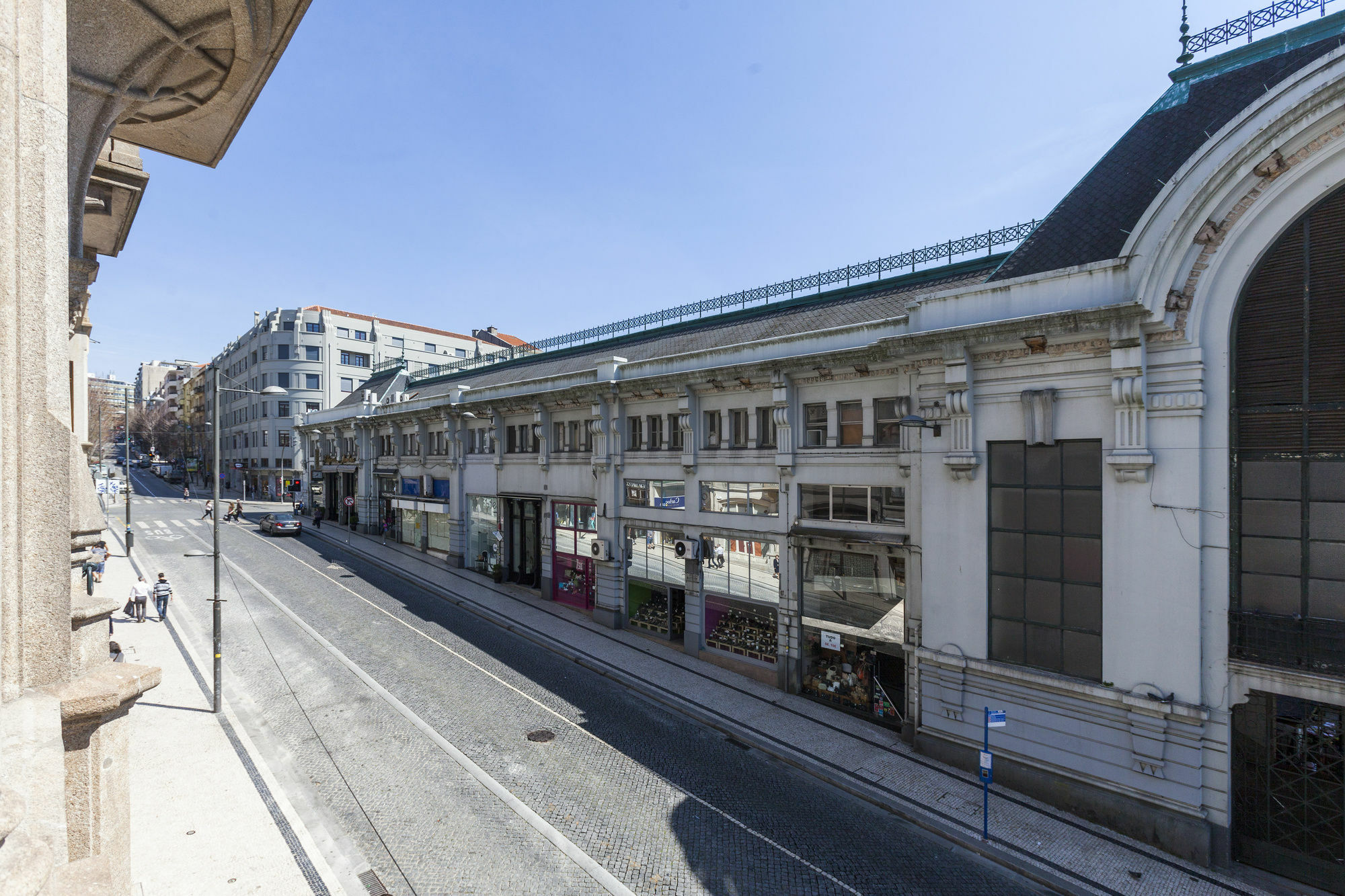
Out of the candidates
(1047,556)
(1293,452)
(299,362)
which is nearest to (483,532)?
(1047,556)

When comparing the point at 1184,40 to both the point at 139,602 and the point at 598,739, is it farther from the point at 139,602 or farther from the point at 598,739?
the point at 139,602

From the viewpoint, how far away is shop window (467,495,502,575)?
3338cm

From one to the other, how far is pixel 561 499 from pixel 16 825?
25851 millimetres

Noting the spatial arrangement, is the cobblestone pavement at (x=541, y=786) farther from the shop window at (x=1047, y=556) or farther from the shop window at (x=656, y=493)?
the shop window at (x=656, y=493)

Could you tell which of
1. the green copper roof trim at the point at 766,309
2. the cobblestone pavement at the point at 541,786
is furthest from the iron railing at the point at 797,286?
the cobblestone pavement at the point at 541,786

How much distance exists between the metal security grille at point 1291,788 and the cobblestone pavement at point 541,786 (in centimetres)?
474

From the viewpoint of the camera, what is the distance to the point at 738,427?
70.1 ft

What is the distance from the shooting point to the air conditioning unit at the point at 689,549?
21953mm

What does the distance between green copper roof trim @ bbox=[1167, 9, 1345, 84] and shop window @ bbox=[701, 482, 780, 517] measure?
1408 centimetres

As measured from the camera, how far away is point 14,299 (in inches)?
138

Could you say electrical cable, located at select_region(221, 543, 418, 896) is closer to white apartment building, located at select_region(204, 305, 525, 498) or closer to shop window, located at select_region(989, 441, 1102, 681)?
shop window, located at select_region(989, 441, 1102, 681)

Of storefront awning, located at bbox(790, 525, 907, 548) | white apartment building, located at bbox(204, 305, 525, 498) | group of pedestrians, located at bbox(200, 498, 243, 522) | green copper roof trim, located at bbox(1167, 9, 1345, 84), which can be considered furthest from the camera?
white apartment building, located at bbox(204, 305, 525, 498)

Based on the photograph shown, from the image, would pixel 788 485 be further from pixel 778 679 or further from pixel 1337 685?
pixel 1337 685

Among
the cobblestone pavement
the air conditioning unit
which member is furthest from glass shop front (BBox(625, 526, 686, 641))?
the cobblestone pavement
